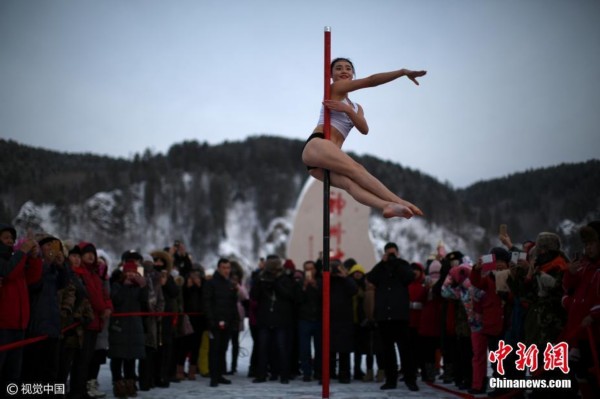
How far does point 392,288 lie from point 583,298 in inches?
204

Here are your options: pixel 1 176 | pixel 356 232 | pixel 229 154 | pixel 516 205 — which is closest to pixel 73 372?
pixel 1 176

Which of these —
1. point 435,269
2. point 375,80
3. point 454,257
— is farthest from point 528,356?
point 435,269

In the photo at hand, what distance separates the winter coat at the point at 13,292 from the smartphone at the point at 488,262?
Answer: 6.05 metres

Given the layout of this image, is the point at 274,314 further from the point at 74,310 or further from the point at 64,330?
the point at 64,330

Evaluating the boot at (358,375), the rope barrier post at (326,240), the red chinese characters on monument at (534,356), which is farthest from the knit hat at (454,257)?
the rope barrier post at (326,240)

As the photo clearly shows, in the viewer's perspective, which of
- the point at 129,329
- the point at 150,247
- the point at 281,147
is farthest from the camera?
the point at 281,147

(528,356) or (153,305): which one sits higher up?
(153,305)

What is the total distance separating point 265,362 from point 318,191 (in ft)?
67.4

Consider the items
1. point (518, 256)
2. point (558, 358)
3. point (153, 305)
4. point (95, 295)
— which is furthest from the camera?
point (153, 305)

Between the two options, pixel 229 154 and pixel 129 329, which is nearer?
pixel 129 329

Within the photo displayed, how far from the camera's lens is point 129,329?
33.7 ft

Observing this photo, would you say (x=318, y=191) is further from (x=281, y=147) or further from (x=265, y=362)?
(x=281, y=147)

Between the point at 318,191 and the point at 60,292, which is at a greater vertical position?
the point at 318,191

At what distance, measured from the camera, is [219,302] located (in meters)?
12.6
